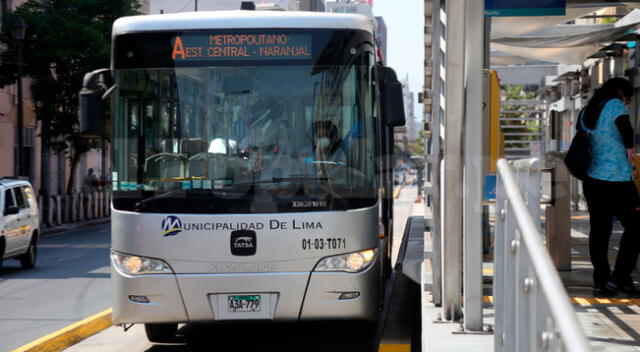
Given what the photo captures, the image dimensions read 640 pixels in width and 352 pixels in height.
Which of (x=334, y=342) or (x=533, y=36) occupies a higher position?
(x=533, y=36)

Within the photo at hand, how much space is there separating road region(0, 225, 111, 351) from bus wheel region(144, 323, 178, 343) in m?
1.29

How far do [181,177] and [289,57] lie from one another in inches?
53.3

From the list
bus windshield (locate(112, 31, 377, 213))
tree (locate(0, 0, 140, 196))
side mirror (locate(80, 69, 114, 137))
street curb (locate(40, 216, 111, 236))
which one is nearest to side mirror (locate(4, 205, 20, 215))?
side mirror (locate(80, 69, 114, 137))

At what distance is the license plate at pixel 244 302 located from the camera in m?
7.28

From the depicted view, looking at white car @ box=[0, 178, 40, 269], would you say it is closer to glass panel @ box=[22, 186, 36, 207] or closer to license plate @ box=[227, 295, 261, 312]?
glass panel @ box=[22, 186, 36, 207]

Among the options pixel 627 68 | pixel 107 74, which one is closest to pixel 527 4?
pixel 107 74

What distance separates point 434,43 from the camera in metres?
6.98

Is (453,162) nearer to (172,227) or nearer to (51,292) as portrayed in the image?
(172,227)

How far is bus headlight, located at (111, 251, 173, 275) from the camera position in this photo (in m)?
7.33

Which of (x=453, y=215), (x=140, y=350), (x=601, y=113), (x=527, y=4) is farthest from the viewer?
(x=527, y=4)

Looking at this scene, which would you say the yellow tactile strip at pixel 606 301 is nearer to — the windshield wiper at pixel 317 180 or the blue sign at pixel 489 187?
the blue sign at pixel 489 187

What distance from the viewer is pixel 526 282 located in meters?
2.76

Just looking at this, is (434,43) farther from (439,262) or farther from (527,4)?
(527,4)

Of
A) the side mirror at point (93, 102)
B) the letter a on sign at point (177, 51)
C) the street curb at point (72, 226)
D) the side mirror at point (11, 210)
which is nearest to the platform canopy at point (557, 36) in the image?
the letter a on sign at point (177, 51)
